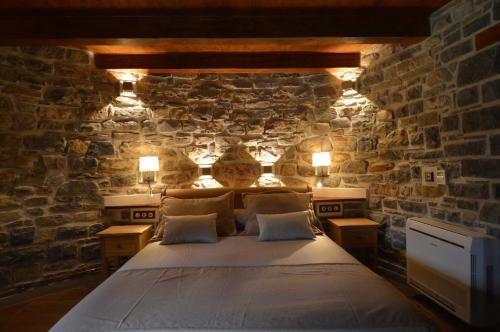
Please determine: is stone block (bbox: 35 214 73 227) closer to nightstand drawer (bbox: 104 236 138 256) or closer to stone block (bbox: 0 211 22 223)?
stone block (bbox: 0 211 22 223)

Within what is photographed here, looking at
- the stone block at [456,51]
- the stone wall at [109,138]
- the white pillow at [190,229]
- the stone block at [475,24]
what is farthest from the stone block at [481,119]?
the white pillow at [190,229]

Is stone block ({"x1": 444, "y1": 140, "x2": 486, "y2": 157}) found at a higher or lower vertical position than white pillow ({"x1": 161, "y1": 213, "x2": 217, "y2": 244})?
higher

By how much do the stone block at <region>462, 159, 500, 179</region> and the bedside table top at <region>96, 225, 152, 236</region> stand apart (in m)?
3.01

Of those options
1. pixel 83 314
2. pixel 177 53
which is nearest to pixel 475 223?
pixel 83 314

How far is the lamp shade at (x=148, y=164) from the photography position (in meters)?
2.98

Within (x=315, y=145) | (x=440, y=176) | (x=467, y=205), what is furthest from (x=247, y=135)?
(x=467, y=205)

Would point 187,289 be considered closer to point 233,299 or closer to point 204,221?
point 233,299

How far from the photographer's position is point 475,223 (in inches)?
79.4

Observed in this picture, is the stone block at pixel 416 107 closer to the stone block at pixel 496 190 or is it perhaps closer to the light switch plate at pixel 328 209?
the stone block at pixel 496 190

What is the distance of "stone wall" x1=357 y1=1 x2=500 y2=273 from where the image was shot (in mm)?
1931

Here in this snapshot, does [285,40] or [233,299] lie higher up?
[285,40]

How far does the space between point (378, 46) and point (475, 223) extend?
2.03 meters

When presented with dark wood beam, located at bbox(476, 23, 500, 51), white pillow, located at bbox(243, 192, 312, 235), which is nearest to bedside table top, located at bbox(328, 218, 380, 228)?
white pillow, located at bbox(243, 192, 312, 235)

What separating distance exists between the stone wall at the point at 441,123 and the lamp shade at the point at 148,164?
2.51m
